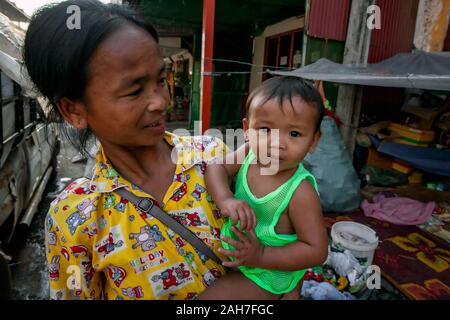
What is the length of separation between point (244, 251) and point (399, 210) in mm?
4140

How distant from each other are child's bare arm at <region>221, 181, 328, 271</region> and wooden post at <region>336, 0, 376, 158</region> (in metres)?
4.73

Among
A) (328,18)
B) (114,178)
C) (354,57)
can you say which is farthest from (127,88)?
(354,57)

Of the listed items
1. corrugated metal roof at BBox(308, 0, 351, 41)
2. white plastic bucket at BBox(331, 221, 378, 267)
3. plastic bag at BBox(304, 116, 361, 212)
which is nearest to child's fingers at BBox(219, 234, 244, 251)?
white plastic bucket at BBox(331, 221, 378, 267)

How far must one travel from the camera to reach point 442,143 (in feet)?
17.4

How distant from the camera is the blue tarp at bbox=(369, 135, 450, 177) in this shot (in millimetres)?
4992

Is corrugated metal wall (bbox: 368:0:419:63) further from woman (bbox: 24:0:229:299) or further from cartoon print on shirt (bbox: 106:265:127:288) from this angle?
cartoon print on shirt (bbox: 106:265:127:288)

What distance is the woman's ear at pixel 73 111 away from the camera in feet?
3.66

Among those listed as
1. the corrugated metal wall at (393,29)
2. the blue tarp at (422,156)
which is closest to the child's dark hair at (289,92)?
the blue tarp at (422,156)

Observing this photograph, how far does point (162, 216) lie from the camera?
1.17 meters

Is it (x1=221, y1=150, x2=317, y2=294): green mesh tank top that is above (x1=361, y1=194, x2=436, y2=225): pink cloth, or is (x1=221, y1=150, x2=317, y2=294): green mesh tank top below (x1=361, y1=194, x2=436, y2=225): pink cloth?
above

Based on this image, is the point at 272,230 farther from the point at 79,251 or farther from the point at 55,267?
the point at 55,267

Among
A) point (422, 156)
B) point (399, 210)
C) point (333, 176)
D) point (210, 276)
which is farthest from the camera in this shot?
point (422, 156)

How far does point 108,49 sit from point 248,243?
2.63ft
